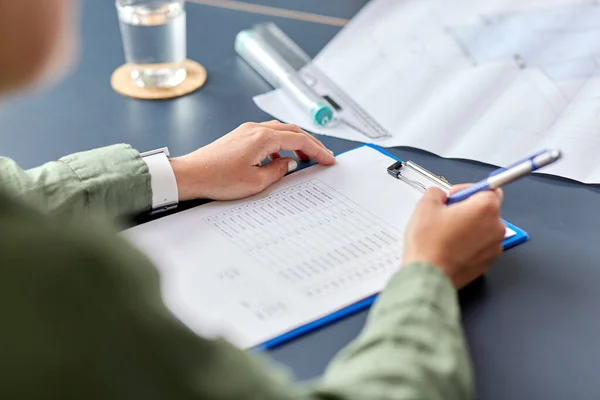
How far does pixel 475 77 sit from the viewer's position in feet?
3.64

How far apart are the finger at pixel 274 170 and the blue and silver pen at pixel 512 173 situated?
22 cm

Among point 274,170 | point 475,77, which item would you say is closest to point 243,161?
point 274,170

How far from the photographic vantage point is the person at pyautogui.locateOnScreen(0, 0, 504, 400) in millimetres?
411

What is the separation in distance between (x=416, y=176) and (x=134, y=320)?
516 millimetres

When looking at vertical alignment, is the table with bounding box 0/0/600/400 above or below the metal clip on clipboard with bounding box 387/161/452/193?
below

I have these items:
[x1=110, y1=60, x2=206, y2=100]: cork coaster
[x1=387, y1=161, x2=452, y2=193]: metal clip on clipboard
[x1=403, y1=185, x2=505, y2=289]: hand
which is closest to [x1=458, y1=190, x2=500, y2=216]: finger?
[x1=403, y1=185, x2=505, y2=289]: hand

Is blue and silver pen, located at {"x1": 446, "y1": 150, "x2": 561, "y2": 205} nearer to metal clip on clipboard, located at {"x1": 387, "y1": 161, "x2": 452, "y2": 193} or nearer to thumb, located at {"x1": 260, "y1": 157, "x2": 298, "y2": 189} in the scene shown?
metal clip on clipboard, located at {"x1": 387, "y1": 161, "x2": 452, "y2": 193}

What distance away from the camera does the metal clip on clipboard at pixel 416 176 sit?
872mm

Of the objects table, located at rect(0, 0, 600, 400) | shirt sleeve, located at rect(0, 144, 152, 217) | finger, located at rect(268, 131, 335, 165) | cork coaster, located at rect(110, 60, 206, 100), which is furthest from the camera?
cork coaster, located at rect(110, 60, 206, 100)

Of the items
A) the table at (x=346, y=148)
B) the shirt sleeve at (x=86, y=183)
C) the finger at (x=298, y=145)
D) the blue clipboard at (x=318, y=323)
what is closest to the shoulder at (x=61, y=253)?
the table at (x=346, y=148)

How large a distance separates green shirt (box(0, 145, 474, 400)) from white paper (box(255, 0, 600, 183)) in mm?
464

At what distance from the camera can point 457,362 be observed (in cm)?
59

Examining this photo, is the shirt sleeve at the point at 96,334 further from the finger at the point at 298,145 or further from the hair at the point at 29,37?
the finger at the point at 298,145

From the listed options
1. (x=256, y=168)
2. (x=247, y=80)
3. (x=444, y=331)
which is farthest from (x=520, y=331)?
(x=247, y=80)
